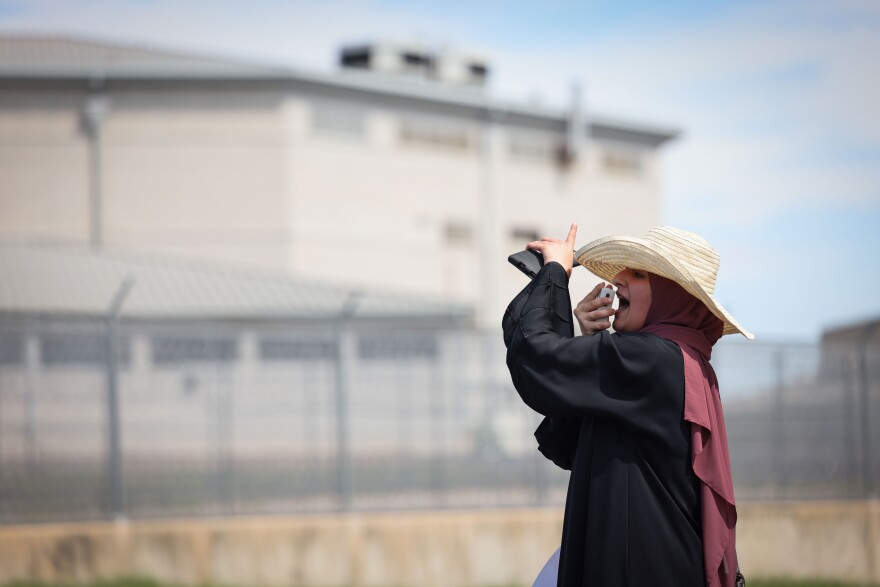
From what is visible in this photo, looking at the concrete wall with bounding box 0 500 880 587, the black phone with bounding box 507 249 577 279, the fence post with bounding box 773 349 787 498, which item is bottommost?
the concrete wall with bounding box 0 500 880 587

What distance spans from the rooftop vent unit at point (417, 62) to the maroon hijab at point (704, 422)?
120 feet

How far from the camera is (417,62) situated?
134 feet

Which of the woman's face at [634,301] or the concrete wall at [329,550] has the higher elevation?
the woman's face at [634,301]

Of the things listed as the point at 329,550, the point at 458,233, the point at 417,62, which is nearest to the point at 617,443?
the point at 329,550

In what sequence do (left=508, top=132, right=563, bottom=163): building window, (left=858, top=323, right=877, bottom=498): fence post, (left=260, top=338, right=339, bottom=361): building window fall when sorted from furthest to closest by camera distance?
1. (left=508, top=132, right=563, bottom=163): building window
2. (left=858, top=323, right=877, bottom=498): fence post
3. (left=260, top=338, right=339, bottom=361): building window

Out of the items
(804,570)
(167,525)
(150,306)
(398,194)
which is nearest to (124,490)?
(167,525)

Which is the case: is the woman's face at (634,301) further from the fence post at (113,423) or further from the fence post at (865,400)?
the fence post at (865,400)

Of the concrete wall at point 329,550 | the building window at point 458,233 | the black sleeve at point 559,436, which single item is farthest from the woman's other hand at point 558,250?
the building window at point 458,233

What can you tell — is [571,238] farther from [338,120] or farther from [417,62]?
[417,62]

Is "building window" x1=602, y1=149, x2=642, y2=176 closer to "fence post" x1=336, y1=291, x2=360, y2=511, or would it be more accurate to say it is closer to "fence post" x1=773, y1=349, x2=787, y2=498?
"fence post" x1=773, y1=349, x2=787, y2=498

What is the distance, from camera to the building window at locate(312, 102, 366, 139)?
115 feet

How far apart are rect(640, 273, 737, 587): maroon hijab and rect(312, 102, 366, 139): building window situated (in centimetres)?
3221

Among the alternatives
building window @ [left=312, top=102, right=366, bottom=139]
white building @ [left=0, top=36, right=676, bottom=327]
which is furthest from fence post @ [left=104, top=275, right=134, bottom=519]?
building window @ [left=312, top=102, right=366, bottom=139]

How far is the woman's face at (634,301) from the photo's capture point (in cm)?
329
